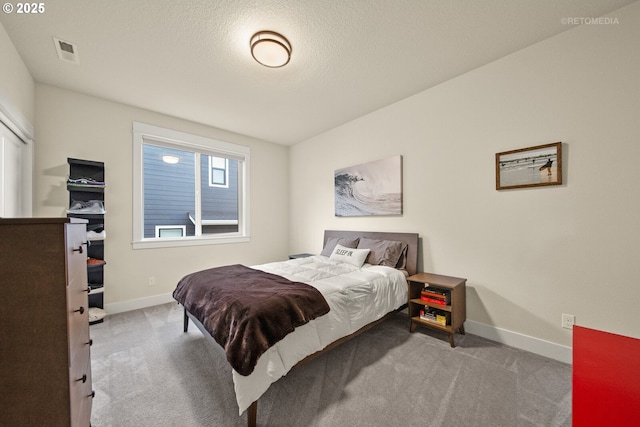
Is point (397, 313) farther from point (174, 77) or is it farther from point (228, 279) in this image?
point (174, 77)

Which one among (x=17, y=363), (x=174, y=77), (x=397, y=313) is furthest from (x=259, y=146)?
(x=17, y=363)

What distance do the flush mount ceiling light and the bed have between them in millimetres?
1971

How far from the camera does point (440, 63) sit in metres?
2.41

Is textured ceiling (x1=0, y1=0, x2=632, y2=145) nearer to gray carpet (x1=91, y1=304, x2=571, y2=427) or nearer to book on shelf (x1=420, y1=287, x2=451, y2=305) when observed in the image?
book on shelf (x1=420, y1=287, x2=451, y2=305)

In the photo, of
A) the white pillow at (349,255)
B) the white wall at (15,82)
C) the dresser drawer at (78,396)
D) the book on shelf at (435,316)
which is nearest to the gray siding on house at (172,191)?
the white wall at (15,82)

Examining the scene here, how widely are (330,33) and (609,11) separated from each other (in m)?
2.12

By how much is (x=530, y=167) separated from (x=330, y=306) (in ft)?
7.11

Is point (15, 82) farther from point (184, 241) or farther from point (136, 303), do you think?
point (136, 303)

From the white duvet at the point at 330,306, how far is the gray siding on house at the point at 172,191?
206cm

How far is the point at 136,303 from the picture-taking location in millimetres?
3232

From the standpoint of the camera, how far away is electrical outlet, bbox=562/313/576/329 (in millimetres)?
1987

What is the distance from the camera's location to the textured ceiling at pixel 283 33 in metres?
1.79

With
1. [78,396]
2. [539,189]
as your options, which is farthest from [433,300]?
[78,396]

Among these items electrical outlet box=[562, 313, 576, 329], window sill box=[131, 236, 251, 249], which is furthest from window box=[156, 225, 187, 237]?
electrical outlet box=[562, 313, 576, 329]
